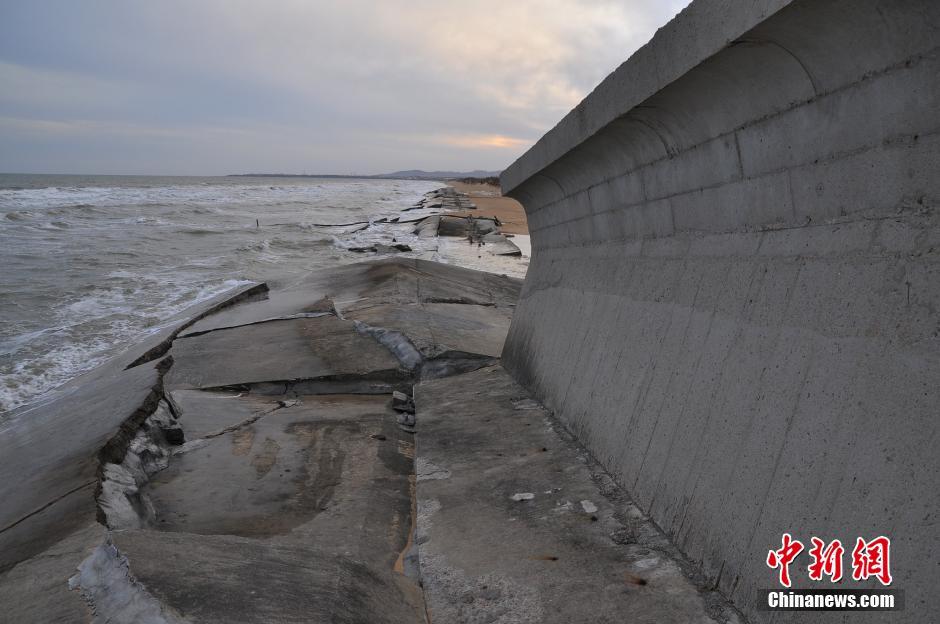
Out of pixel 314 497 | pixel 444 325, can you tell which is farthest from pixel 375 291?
pixel 314 497

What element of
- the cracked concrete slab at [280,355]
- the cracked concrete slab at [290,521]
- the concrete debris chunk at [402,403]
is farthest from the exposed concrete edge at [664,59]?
the cracked concrete slab at [280,355]

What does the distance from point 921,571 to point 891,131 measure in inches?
47.2

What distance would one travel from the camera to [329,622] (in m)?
2.27

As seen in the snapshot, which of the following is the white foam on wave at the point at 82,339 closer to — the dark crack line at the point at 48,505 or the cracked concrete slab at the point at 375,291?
the cracked concrete slab at the point at 375,291

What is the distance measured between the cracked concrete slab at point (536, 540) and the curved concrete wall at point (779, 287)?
15cm

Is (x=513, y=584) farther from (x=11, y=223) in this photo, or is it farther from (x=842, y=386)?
(x=11, y=223)

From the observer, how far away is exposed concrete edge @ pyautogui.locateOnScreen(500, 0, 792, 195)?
2266mm

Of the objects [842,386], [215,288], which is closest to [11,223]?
[215,288]
